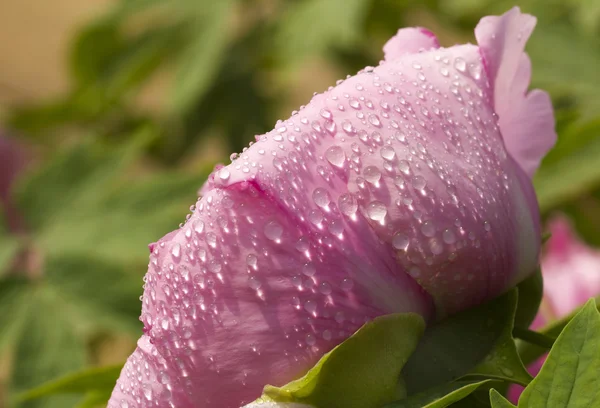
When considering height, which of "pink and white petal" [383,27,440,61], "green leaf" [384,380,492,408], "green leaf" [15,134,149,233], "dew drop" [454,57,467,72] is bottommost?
"green leaf" [384,380,492,408]

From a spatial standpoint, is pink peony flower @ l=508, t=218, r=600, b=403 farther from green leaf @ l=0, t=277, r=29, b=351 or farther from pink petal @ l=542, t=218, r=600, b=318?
green leaf @ l=0, t=277, r=29, b=351

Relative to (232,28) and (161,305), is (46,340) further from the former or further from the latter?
(232,28)

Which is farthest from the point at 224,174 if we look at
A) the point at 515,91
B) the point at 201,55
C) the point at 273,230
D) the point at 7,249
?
the point at 201,55

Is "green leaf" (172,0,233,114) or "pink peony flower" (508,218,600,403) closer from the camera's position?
"pink peony flower" (508,218,600,403)

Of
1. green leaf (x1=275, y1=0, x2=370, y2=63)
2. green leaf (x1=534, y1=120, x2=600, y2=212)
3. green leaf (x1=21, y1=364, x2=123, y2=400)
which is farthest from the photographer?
green leaf (x1=275, y1=0, x2=370, y2=63)

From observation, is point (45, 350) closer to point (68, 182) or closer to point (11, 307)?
point (11, 307)

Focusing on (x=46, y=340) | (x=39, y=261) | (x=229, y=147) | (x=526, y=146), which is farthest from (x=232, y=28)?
(x=526, y=146)

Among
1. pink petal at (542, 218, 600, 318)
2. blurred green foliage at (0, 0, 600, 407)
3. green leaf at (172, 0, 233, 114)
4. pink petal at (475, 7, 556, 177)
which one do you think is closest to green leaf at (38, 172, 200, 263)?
blurred green foliage at (0, 0, 600, 407)
